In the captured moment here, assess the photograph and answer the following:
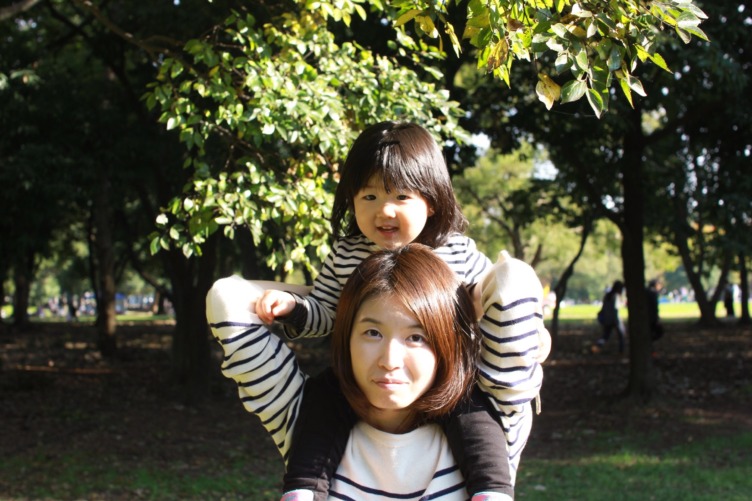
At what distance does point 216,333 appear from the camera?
72.3 inches

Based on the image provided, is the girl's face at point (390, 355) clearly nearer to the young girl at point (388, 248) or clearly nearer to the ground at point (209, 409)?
the young girl at point (388, 248)

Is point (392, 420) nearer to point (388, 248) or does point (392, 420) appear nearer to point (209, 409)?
point (388, 248)

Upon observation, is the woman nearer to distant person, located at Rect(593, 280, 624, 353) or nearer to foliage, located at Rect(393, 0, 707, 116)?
foliage, located at Rect(393, 0, 707, 116)

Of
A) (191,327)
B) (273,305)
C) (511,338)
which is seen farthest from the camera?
(191,327)

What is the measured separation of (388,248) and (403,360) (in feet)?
1.17

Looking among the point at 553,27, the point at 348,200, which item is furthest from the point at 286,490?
the point at 553,27

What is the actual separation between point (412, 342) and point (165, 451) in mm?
7830

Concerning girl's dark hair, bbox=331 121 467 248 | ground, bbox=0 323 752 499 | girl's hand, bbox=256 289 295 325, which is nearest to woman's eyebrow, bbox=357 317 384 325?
girl's hand, bbox=256 289 295 325

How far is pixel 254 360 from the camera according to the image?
186cm

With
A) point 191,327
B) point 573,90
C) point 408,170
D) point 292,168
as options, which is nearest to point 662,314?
point 191,327

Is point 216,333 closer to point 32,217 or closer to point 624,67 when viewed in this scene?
point 624,67

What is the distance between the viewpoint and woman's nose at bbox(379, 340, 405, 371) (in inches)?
70.7

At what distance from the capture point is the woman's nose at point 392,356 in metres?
1.80

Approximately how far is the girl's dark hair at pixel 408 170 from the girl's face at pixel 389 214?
2 cm
